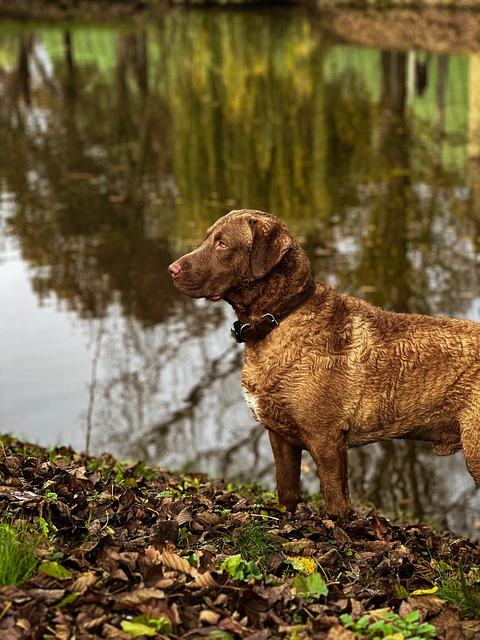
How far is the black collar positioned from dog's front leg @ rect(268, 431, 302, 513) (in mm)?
644

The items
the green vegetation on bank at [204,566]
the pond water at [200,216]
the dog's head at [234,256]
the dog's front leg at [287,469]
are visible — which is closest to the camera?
the green vegetation on bank at [204,566]

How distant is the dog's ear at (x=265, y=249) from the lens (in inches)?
193

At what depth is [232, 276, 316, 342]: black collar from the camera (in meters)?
5.05

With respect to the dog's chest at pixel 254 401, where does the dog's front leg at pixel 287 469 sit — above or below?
below

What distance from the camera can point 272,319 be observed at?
505 centimetres

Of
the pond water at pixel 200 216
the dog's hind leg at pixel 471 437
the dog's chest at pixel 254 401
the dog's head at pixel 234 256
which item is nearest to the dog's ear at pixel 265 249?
the dog's head at pixel 234 256

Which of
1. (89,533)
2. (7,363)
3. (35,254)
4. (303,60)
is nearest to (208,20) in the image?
(303,60)

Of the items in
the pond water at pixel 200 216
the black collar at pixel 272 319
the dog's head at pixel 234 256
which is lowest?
the pond water at pixel 200 216

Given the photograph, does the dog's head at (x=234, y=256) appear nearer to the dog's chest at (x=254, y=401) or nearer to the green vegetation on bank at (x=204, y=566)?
the dog's chest at (x=254, y=401)

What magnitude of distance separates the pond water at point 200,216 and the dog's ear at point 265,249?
3.48 meters

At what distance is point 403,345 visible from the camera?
504 cm

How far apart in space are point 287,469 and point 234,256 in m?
1.43

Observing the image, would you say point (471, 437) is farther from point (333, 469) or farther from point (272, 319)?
point (272, 319)

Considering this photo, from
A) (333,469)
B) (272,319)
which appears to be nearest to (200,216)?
(272,319)
